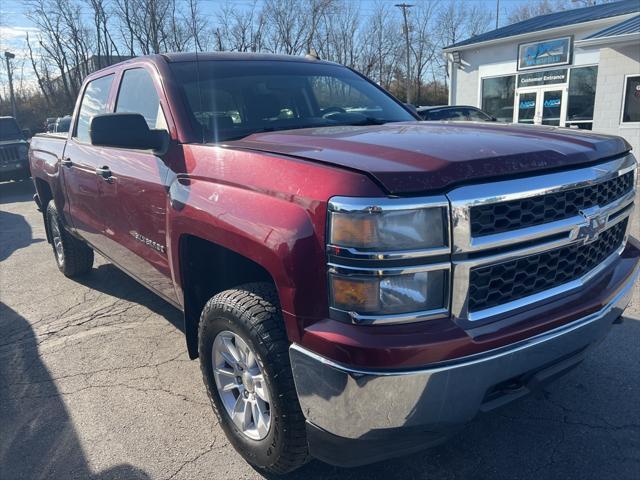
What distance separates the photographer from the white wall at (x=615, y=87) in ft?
43.3

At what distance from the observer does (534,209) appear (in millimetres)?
1952

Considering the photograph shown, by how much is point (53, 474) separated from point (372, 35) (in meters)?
43.5

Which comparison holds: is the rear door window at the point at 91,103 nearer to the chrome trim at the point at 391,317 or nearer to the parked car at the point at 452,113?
the chrome trim at the point at 391,317

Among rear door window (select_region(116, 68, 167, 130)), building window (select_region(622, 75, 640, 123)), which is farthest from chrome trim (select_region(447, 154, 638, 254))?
building window (select_region(622, 75, 640, 123))

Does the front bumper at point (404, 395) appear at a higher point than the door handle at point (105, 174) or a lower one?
lower

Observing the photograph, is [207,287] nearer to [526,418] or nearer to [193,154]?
[193,154]

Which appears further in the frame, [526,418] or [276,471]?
[526,418]

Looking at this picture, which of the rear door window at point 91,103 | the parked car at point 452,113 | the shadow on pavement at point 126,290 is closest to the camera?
the rear door window at point 91,103

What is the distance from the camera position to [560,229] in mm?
2018

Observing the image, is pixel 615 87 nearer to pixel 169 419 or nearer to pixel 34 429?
pixel 169 419

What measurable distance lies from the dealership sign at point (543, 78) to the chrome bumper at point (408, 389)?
16658mm

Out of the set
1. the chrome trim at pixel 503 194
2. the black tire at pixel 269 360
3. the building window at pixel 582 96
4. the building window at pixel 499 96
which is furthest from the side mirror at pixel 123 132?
the building window at pixel 499 96

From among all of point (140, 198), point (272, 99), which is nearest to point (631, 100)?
point (272, 99)

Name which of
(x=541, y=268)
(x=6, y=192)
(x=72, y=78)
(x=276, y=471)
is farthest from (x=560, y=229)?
(x=72, y=78)
